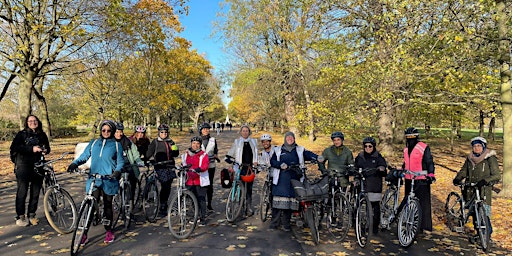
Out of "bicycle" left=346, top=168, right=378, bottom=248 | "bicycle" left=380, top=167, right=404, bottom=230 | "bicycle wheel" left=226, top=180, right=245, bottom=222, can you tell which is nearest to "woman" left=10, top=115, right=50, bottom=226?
"bicycle wheel" left=226, top=180, right=245, bottom=222

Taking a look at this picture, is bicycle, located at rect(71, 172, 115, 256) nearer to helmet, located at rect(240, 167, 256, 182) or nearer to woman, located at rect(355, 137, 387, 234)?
helmet, located at rect(240, 167, 256, 182)

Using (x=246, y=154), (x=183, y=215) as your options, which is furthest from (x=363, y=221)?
(x=183, y=215)

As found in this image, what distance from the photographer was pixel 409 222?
563 cm

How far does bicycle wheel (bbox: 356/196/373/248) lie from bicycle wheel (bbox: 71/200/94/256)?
162 inches

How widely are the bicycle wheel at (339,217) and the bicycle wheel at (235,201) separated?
5.65 ft

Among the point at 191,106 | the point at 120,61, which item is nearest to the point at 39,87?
the point at 120,61

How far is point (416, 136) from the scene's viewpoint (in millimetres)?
6121

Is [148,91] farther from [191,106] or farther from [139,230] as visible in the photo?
[191,106]

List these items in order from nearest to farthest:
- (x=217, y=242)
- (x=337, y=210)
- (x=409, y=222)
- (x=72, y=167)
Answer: (x=72, y=167)
(x=409, y=222)
(x=217, y=242)
(x=337, y=210)

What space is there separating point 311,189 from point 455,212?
299 centimetres

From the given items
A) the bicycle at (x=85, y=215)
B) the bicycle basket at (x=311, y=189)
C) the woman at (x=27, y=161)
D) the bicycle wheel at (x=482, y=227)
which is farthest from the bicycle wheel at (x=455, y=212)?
the woman at (x=27, y=161)

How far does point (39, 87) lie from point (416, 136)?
28558 millimetres

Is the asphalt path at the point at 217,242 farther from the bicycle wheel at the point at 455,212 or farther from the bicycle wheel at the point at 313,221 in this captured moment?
the bicycle wheel at the point at 455,212

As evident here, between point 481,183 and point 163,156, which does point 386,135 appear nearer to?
point 481,183
